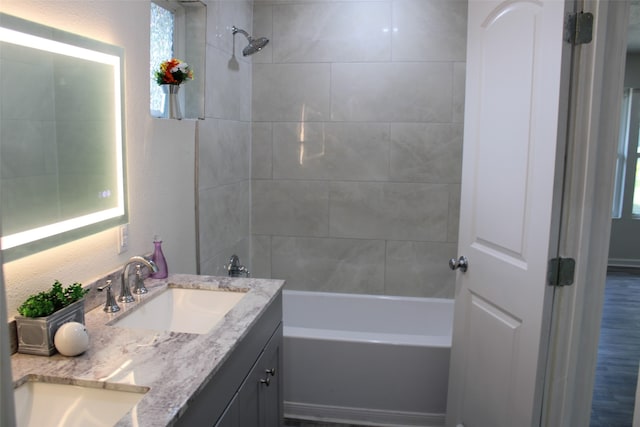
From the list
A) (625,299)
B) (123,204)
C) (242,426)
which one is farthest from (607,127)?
(625,299)

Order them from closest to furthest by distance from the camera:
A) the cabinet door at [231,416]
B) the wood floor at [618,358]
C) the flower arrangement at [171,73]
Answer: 1. the cabinet door at [231,416]
2. the flower arrangement at [171,73]
3. the wood floor at [618,358]

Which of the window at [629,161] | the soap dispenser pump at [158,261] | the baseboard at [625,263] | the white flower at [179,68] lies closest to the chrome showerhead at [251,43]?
the white flower at [179,68]

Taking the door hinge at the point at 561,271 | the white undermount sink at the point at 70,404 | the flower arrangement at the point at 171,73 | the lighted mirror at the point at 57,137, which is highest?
the flower arrangement at the point at 171,73

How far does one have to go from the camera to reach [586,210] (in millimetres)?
1647

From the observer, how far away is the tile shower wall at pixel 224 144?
2.60 meters

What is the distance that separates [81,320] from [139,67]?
3.21ft

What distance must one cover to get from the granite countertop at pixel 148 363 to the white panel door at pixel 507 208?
38.1 inches

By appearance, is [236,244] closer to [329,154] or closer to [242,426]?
[329,154]

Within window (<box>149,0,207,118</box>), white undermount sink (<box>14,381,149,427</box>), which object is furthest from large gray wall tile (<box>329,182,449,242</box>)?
white undermount sink (<box>14,381,149,427</box>)

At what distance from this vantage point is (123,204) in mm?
1777

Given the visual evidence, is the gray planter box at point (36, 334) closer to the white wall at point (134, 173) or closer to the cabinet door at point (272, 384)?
the white wall at point (134, 173)

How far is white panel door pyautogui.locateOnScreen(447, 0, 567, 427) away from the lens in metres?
1.70

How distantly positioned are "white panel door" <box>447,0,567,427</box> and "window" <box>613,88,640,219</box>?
4.57 meters

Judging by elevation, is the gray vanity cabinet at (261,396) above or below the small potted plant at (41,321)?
below
